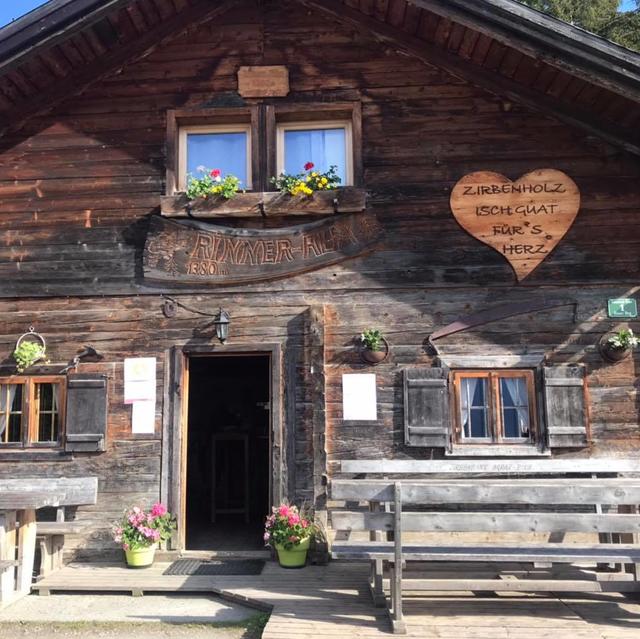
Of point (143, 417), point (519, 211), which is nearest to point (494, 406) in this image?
point (519, 211)

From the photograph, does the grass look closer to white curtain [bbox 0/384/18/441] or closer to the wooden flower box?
white curtain [bbox 0/384/18/441]

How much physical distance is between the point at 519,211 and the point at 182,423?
447 centimetres

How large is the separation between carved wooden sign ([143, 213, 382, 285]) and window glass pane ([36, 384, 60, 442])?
173 cm

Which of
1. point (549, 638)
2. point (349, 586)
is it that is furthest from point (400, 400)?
point (549, 638)

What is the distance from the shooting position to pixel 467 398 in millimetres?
7438

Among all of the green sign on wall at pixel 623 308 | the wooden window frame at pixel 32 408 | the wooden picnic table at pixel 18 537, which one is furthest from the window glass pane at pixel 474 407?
the wooden window frame at pixel 32 408

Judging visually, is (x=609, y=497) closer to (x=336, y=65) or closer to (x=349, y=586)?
(x=349, y=586)

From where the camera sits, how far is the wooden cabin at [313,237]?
24.2 ft

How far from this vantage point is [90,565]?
723cm

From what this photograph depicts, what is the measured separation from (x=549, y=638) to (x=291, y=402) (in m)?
3.57

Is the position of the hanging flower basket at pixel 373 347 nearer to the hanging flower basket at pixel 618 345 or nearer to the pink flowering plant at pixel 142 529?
the hanging flower basket at pixel 618 345

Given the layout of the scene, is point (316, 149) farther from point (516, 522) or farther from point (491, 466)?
point (516, 522)

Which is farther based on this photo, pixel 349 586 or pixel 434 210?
pixel 434 210

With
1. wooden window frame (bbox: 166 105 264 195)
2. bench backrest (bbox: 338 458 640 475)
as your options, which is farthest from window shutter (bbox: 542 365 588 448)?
wooden window frame (bbox: 166 105 264 195)
